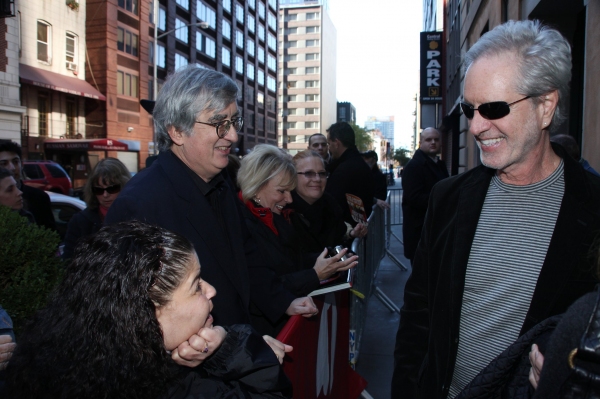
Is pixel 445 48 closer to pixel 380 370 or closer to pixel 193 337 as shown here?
pixel 380 370

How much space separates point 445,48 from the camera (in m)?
21.7

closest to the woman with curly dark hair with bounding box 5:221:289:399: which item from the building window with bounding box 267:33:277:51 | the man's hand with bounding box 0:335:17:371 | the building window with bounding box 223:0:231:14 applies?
the man's hand with bounding box 0:335:17:371

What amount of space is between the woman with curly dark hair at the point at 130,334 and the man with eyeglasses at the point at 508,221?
768 millimetres

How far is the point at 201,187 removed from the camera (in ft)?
8.04

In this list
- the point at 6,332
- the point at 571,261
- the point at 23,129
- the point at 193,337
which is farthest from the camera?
the point at 23,129

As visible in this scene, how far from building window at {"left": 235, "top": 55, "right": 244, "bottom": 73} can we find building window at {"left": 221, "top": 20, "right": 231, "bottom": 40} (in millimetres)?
3191

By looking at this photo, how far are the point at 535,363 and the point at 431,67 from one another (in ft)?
66.1

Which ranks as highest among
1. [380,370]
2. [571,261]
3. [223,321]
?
[571,261]

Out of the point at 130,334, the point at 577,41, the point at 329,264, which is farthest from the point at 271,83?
the point at 130,334

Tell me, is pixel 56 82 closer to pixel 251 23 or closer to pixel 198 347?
pixel 198 347

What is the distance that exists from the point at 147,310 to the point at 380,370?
397cm

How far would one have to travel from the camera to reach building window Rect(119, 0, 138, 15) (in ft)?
109

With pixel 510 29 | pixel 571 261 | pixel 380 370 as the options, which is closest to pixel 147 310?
pixel 571 261

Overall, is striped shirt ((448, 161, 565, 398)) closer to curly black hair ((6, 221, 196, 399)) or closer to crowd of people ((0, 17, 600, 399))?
crowd of people ((0, 17, 600, 399))
